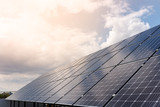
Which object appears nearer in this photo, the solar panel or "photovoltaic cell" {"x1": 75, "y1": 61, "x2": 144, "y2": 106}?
the solar panel

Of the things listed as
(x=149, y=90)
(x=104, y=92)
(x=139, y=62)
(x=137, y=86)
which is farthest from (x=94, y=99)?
(x=139, y=62)

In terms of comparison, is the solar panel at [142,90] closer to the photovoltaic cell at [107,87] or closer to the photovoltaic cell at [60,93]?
the photovoltaic cell at [107,87]

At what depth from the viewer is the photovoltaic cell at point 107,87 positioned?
1162 cm

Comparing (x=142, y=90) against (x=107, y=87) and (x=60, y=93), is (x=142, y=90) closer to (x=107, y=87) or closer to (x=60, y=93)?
(x=107, y=87)

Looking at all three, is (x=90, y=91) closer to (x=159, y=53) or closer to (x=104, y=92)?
(x=104, y=92)

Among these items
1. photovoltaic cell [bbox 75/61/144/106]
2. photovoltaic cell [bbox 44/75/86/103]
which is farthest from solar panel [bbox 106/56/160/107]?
photovoltaic cell [bbox 44/75/86/103]

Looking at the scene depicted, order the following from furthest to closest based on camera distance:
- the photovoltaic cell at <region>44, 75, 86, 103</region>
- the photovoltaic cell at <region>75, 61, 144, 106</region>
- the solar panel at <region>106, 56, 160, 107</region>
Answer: the photovoltaic cell at <region>44, 75, 86, 103</region> → the photovoltaic cell at <region>75, 61, 144, 106</region> → the solar panel at <region>106, 56, 160, 107</region>

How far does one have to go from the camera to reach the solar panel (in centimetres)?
892

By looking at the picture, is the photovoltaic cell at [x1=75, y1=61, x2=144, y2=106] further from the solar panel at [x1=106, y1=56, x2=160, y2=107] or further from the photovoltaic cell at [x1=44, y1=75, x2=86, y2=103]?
the photovoltaic cell at [x1=44, y1=75, x2=86, y2=103]

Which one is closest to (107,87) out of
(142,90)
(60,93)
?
(142,90)

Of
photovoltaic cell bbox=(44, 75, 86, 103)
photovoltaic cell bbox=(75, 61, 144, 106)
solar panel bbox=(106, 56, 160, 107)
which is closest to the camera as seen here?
solar panel bbox=(106, 56, 160, 107)

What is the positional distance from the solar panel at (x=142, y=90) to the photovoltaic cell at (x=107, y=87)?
65cm

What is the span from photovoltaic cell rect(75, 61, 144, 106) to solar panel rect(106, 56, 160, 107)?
2.13ft

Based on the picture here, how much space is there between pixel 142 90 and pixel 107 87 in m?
3.19
